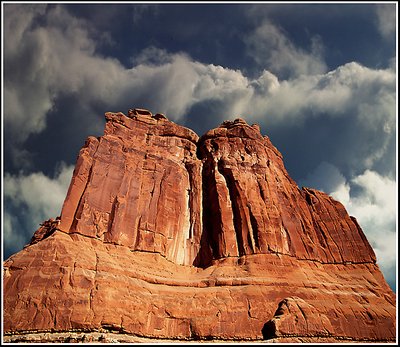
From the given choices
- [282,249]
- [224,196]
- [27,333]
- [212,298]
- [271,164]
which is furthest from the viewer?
[271,164]

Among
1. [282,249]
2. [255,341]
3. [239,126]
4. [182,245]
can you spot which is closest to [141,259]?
[182,245]

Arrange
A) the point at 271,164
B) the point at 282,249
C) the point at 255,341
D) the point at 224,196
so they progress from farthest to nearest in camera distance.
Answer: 1. the point at 271,164
2. the point at 224,196
3. the point at 282,249
4. the point at 255,341

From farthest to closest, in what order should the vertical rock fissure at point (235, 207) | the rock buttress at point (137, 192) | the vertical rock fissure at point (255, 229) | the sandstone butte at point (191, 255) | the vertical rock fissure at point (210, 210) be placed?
1. the vertical rock fissure at point (210, 210)
2. the vertical rock fissure at point (235, 207)
3. the vertical rock fissure at point (255, 229)
4. the rock buttress at point (137, 192)
5. the sandstone butte at point (191, 255)

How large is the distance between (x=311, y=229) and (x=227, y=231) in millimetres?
16119

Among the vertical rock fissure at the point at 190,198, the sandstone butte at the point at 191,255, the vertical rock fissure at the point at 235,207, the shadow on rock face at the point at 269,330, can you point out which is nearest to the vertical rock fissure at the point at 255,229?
the sandstone butte at the point at 191,255

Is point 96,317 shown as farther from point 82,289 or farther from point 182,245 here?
point 182,245

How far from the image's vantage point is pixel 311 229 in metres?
53.5

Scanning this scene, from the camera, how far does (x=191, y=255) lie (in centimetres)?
4725

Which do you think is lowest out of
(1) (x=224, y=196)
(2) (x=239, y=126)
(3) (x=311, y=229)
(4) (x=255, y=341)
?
(4) (x=255, y=341)

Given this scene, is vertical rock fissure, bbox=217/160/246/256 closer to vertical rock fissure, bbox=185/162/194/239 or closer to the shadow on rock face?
vertical rock fissure, bbox=185/162/194/239

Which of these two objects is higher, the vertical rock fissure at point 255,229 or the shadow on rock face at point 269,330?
the vertical rock fissure at point 255,229

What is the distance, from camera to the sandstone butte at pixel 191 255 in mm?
31188

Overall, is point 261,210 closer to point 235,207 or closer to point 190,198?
point 235,207

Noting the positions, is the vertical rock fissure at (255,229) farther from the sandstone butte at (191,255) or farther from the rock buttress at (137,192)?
the rock buttress at (137,192)
